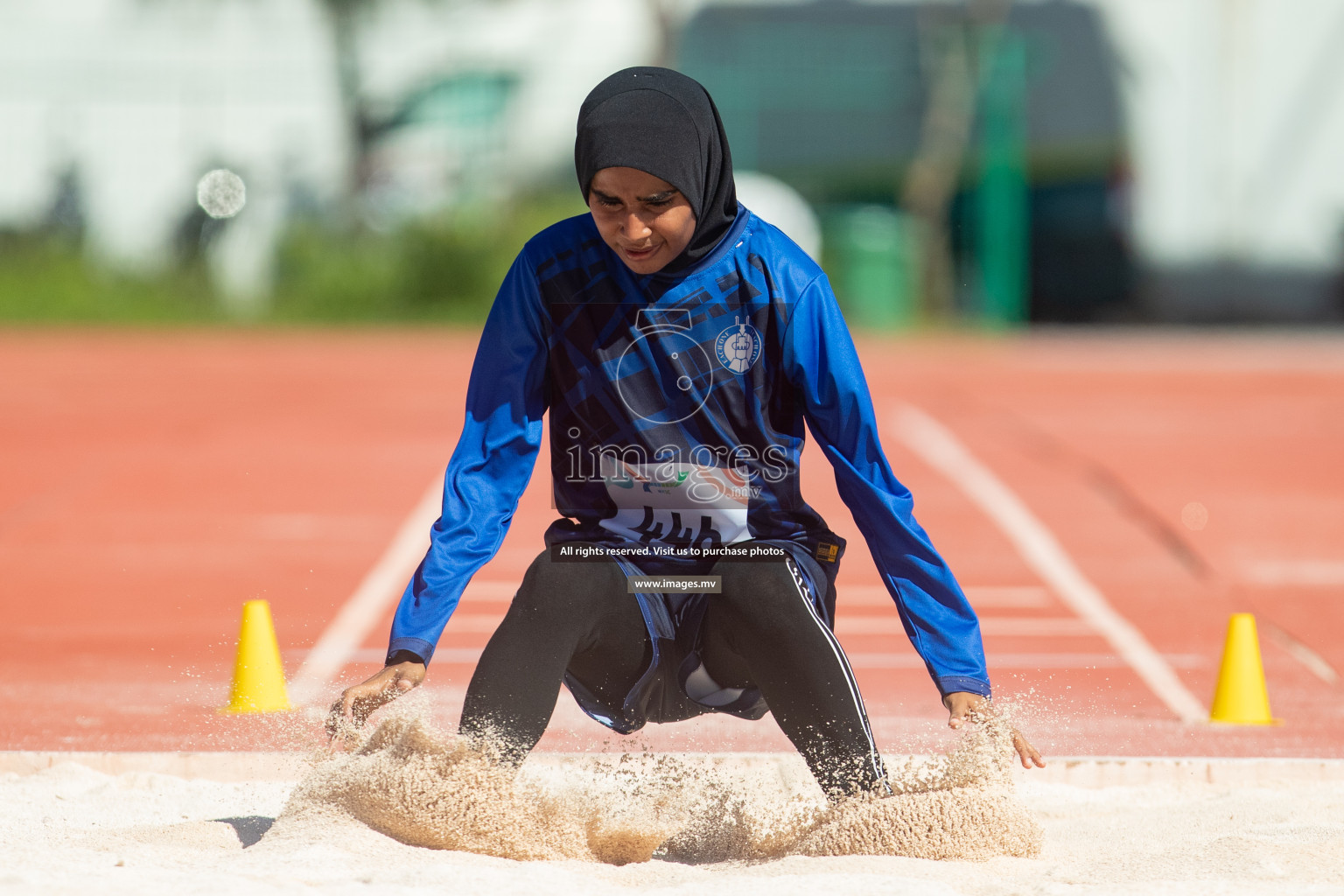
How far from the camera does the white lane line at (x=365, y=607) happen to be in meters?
5.80

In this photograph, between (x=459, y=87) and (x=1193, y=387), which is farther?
(x=459, y=87)

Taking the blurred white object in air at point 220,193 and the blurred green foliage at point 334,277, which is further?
the blurred white object in air at point 220,193

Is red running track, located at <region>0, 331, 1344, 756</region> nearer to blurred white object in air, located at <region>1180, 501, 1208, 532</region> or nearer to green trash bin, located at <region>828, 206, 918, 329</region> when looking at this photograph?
blurred white object in air, located at <region>1180, 501, 1208, 532</region>

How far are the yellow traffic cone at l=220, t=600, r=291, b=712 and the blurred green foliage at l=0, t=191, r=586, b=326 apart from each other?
16869mm

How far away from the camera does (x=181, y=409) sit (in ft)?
45.1

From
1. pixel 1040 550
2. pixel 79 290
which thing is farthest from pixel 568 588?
pixel 79 290

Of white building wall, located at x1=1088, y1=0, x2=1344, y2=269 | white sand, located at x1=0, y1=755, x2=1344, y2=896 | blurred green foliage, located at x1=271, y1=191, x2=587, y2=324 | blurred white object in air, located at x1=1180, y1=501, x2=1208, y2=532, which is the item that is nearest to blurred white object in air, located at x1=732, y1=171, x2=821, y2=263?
blurred green foliage, located at x1=271, y1=191, x2=587, y2=324

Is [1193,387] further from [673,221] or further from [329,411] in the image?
[673,221]

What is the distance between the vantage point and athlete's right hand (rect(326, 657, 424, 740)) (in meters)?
3.42

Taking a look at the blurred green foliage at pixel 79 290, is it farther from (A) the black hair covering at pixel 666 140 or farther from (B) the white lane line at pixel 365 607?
(A) the black hair covering at pixel 666 140

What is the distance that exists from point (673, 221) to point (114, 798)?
84.3 inches

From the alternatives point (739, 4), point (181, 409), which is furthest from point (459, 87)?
point (181, 409)

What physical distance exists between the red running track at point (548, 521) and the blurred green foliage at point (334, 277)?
404 cm

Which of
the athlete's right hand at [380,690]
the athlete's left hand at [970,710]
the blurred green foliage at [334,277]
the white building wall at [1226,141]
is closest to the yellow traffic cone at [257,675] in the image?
the athlete's right hand at [380,690]
